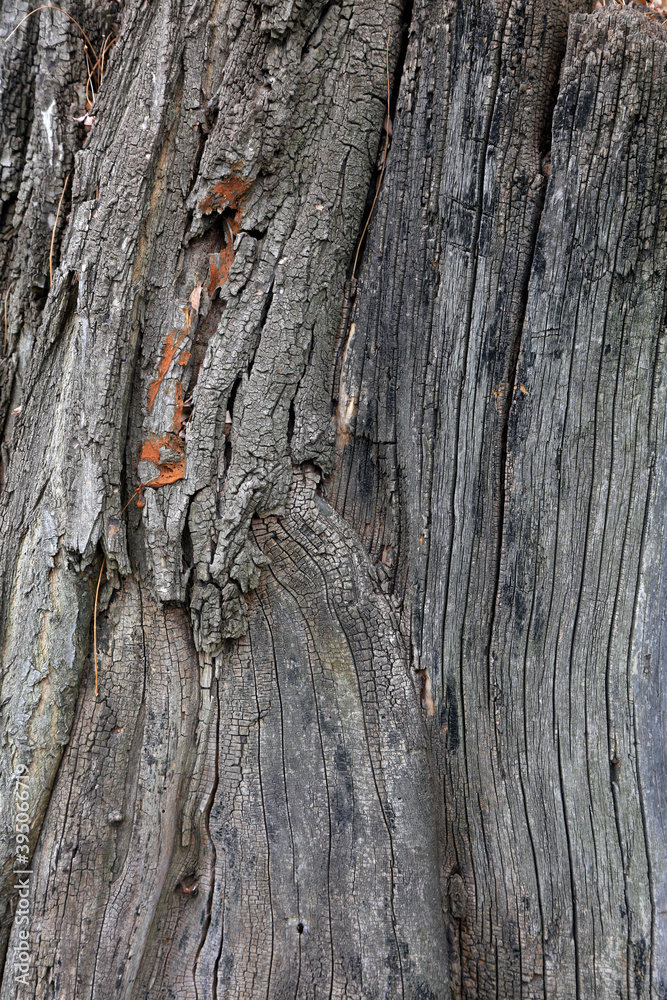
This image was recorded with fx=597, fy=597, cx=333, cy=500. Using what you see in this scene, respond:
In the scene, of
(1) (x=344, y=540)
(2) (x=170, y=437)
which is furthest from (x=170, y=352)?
(1) (x=344, y=540)

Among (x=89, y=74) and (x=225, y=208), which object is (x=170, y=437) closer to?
(x=225, y=208)

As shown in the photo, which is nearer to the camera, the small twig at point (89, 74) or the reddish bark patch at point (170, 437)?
the reddish bark patch at point (170, 437)

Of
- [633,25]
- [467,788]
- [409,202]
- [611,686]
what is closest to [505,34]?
[633,25]

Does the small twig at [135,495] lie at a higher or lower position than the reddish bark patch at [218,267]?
lower

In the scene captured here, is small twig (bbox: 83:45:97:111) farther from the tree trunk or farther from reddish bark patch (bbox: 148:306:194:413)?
reddish bark patch (bbox: 148:306:194:413)

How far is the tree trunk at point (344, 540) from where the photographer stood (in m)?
1.82

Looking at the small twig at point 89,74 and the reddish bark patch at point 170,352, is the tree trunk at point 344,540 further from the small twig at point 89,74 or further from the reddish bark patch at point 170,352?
the small twig at point 89,74

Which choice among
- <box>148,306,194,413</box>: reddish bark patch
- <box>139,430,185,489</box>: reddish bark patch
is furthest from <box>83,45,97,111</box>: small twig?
<box>139,430,185,489</box>: reddish bark patch

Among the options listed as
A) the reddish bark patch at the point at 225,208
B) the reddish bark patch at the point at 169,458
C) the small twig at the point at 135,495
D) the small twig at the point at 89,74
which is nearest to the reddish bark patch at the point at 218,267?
the reddish bark patch at the point at 225,208

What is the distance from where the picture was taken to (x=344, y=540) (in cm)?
195

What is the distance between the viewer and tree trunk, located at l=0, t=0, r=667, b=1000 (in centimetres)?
182

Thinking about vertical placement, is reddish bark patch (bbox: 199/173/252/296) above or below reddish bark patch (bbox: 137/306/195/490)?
above

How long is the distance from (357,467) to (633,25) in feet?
4.89

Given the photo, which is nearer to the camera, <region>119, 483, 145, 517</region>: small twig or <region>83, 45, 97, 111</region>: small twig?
<region>119, 483, 145, 517</region>: small twig
